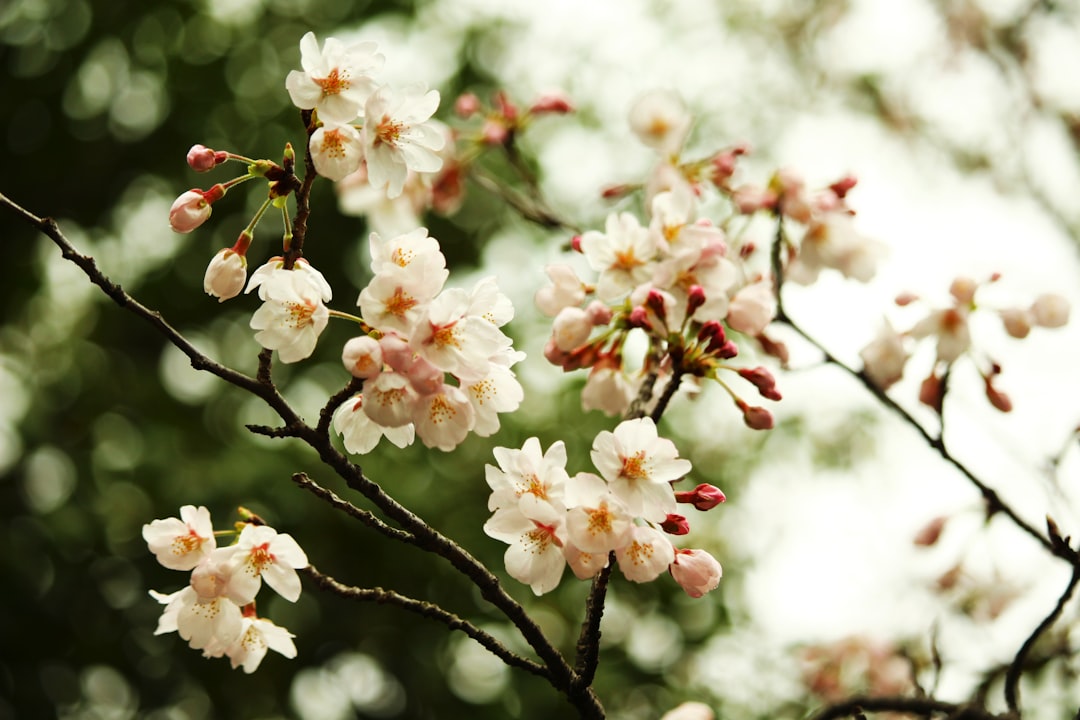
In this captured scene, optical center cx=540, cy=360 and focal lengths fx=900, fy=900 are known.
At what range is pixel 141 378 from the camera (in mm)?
6051

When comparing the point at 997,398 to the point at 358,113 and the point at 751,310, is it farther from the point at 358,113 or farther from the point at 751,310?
the point at 358,113

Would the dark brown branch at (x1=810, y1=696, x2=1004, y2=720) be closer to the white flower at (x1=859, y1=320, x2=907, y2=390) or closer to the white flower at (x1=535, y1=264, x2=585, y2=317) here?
the white flower at (x1=535, y1=264, x2=585, y2=317)

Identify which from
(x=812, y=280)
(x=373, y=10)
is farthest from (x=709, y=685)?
(x=373, y=10)

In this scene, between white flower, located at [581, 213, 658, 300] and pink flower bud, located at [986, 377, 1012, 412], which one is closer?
white flower, located at [581, 213, 658, 300]

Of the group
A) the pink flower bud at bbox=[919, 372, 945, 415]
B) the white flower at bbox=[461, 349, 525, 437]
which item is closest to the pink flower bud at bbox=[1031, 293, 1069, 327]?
the pink flower bud at bbox=[919, 372, 945, 415]

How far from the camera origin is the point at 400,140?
1105 mm

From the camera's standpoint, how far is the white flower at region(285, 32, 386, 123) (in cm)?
101

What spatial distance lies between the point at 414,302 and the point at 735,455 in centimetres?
493

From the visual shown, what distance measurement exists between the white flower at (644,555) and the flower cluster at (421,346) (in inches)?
8.3

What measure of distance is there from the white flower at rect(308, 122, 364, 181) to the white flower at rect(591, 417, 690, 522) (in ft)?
1.38

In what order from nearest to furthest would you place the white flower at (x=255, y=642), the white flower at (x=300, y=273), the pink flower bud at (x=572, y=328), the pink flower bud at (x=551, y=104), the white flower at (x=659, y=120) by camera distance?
the white flower at (x=300, y=273) → the white flower at (x=255, y=642) → the pink flower bud at (x=572, y=328) → the white flower at (x=659, y=120) → the pink flower bud at (x=551, y=104)

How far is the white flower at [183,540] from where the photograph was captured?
110 centimetres

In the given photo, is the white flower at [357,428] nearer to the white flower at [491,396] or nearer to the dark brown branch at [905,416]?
the white flower at [491,396]

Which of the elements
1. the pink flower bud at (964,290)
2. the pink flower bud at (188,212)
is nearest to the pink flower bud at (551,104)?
the pink flower bud at (964,290)
